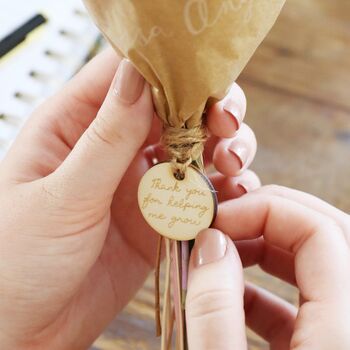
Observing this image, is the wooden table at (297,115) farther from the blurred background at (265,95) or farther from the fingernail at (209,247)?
the fingernail at (209,247)

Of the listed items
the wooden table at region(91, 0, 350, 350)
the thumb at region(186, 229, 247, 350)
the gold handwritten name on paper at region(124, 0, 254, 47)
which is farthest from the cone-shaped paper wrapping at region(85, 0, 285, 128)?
the wooden table at region(91, 0, 350, 350)

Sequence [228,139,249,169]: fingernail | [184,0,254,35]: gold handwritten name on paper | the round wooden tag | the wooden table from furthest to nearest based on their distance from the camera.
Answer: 1. the wooden table
2. [228,139,249,169]: fingernail
3. the round wooden tag
4. [184,0,254,35]: gold handwritten name on paper

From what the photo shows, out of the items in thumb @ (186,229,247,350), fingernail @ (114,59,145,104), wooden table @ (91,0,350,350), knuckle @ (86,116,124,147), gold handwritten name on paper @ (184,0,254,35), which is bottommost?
wooden table @ (91,0,350,350)

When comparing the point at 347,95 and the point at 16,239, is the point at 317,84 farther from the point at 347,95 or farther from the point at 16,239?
the point at 16,239

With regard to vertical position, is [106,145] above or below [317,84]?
above

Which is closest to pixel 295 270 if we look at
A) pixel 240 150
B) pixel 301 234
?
pixel 301 234

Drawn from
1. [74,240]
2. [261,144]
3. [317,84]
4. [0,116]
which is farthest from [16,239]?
[317,84]

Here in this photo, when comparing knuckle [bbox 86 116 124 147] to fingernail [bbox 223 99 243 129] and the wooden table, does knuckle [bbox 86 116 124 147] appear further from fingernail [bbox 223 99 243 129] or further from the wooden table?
the wooden table
